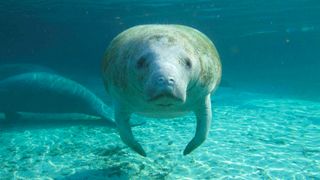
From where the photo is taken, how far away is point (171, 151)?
7836 mm

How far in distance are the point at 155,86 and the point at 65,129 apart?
7.43 meters

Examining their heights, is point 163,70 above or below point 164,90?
above

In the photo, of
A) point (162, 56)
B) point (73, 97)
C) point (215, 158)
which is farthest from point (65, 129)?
point (162, 56)

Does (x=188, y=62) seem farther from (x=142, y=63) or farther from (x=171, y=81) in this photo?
(x=171, y=81)

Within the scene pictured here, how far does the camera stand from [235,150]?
798cm

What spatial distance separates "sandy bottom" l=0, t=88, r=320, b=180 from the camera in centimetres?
661

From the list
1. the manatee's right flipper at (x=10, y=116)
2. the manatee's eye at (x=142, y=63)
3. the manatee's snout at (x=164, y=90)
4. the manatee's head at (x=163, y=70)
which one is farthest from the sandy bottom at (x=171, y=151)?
the manatee's snout at (x=164, y=90)

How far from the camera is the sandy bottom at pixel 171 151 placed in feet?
21.7

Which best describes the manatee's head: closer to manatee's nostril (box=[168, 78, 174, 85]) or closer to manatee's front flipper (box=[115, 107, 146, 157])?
manatee's nostril (box=[168, 78, 174, 85])

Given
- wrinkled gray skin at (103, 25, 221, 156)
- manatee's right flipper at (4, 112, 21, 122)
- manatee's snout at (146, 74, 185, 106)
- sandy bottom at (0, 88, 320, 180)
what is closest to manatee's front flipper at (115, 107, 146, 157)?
wrinkled gray skin at (103, 25, 221, 156)

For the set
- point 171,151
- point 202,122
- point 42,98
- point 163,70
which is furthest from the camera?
point 42,98

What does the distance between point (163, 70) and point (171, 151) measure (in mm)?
4515

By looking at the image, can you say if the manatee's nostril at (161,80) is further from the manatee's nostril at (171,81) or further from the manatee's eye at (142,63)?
the manatee's eye at (142,63)

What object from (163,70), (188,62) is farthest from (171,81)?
(188,62)
